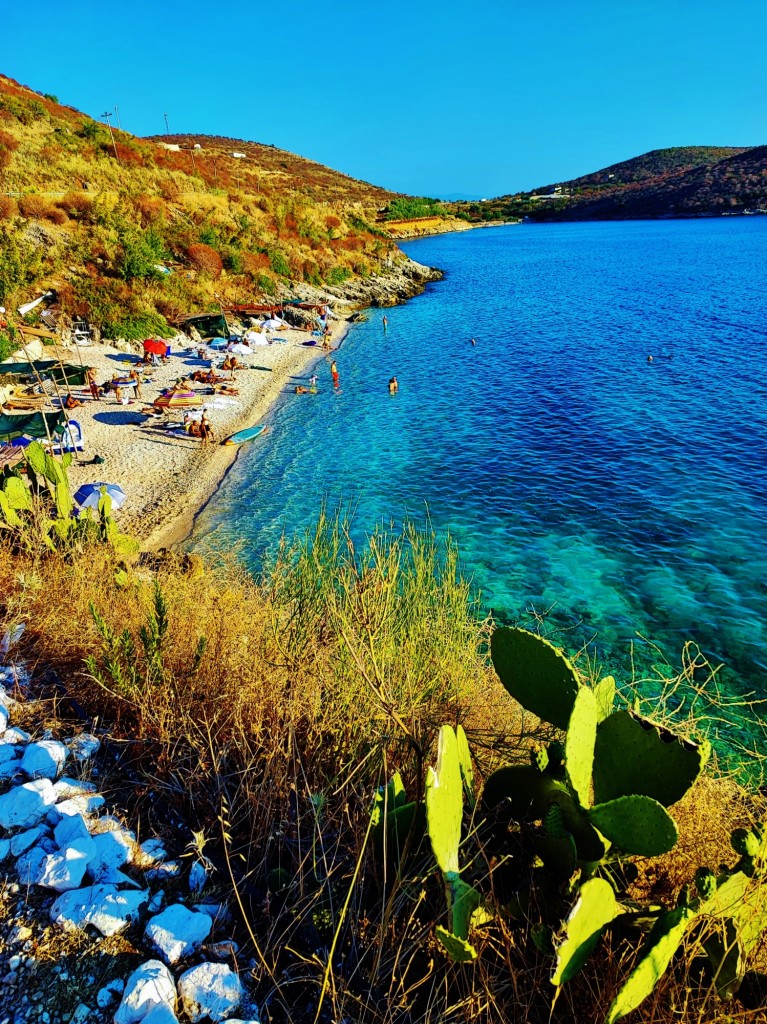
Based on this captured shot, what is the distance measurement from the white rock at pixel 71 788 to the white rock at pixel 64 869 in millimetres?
477

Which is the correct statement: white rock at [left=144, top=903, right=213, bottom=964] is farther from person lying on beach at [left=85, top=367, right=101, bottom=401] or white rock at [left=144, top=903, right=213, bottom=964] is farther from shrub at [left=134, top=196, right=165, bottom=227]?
shrub at [left=134, top=196, right=165, bottom=227]

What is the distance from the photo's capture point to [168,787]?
350cm

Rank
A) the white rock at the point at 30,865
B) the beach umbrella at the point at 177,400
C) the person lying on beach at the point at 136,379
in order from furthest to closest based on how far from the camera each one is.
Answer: the person lying on beach at the point at 136,379, the beach umbrella at the point at 177,400, the white rock at the point at 30,865

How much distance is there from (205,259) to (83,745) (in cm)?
3649

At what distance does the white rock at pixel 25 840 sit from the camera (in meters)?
3.13

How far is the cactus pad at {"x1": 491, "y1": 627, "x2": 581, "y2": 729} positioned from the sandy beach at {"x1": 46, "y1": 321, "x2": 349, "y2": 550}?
11717mm

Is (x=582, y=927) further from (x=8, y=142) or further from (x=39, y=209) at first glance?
(x=8, y=142)

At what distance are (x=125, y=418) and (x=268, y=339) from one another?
13.3 metres

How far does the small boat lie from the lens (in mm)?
19125

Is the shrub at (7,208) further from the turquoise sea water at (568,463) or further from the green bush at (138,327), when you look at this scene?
the turquoise sea water at (568,463)

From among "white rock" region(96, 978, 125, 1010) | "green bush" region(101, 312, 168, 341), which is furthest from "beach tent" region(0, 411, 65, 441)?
"white rock" region(96, 978, 125, 1010)

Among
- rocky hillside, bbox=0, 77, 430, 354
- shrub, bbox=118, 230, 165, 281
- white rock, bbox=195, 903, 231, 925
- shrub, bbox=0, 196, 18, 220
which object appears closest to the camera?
white rock, bbox=195, 903, 231, 925

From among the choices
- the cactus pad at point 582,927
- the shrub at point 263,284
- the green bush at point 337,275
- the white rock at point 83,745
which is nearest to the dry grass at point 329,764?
the white rock at point 83,745

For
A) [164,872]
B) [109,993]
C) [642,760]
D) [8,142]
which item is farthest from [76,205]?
[642,760]
